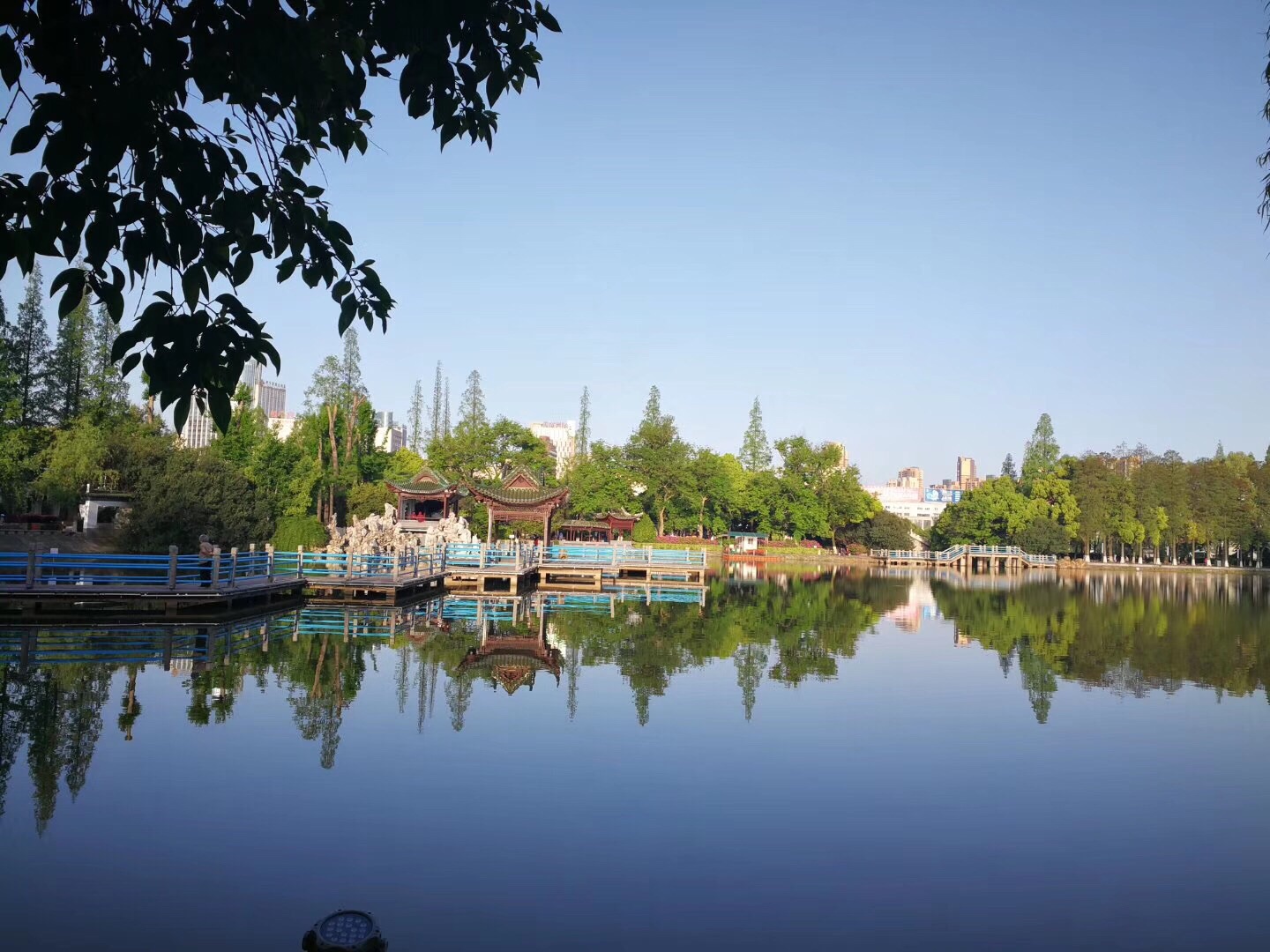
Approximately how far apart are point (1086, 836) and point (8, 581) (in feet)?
55.9

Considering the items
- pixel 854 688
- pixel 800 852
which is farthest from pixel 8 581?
pixel 800 852

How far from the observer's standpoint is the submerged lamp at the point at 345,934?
4449 millimetres

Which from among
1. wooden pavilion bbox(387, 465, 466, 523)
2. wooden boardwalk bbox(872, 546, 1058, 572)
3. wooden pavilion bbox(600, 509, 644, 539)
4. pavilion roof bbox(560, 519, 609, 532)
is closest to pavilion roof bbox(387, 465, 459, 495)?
wooden pavilion bbox(387, 465, 466, 523)

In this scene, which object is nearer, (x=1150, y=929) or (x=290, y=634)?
(x=1150, y=929)

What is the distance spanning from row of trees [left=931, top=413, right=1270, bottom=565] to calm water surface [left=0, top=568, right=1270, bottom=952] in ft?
147

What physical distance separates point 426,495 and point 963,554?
34.4 m

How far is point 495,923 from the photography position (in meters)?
5.11

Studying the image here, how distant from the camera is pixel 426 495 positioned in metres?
37.5

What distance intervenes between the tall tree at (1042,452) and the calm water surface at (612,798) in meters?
51.1

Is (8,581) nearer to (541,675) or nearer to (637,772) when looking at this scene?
(541,675)

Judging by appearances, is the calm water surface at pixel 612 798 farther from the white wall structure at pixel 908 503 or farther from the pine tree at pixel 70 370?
the white wall structure at pixel 908 503

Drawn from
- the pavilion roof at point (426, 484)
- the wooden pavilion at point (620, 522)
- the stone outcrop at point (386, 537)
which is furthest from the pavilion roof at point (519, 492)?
the wooden pavilion at point (620, 522)

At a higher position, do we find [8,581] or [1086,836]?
[8,581]

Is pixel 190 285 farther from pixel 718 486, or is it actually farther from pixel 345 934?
pixel 718 486
